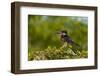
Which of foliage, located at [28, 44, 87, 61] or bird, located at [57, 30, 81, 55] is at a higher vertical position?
bird, located at [57, 30, 81, 55]

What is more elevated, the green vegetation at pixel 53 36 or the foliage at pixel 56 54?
the green vegetation at pixel 53 36

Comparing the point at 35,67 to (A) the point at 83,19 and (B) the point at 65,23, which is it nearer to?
(B) the point at 65,23

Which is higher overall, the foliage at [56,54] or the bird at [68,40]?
the bird at [68,40]

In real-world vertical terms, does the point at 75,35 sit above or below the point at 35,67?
above

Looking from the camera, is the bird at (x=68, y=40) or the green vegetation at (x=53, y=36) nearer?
the green vegetation at (x=53, y=36)

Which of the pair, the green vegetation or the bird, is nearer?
the green vegetation

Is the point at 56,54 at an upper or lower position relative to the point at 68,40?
lower

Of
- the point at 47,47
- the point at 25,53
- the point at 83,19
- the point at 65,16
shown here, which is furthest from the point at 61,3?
the point at 25,53

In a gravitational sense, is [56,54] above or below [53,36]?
below
